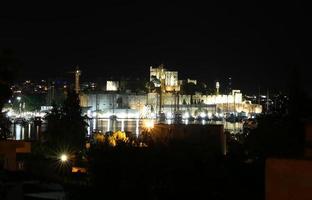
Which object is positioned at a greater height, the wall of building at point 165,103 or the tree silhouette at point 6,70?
the wall of building at point 165,103

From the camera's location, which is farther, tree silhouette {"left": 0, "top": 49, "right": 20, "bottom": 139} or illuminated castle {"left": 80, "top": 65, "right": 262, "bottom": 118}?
illuminated castle {"left": 80, "top": 65, "right": 262, "bottom": 118}

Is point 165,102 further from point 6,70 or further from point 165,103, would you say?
point 6,70

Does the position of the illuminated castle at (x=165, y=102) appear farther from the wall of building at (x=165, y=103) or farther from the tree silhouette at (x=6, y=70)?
the tree silhouette at (x=6, y=70)

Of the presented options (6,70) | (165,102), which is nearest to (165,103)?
(165,102)

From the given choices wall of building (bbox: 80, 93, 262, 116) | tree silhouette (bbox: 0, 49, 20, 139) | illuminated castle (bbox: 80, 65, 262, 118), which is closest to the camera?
tree silhouette (bbox: 0, 49, 20, 139)

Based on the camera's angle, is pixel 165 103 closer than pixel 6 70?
No

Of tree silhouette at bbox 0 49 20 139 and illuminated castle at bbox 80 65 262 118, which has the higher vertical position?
illuminated castle at bbox 80 65 262 118

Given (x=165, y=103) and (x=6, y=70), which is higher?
(x=165, y=103)

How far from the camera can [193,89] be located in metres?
52.4

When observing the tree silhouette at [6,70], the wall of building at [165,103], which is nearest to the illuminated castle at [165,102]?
the wall of building at [165,103]

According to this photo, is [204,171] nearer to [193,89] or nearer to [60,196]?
[60,196]

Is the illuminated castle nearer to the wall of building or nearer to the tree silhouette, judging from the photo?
the wall of building

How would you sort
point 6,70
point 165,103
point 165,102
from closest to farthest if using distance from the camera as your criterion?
1. point 6,70
2. point 165,103
3. point 165,102

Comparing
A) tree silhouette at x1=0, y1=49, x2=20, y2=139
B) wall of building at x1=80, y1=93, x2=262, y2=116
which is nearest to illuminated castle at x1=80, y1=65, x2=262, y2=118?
wall of building at x1=80, y1=93, x2=262, y2=116
